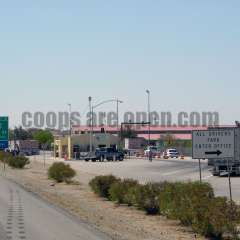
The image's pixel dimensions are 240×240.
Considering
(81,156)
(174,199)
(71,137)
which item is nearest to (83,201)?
(174,199)

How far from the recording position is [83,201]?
30750 mm

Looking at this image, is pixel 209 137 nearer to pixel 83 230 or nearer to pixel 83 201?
pixel 83 230

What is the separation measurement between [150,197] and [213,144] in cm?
489

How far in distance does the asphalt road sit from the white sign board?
3.77 m

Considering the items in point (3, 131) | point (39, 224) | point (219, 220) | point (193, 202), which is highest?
point (3, 131)

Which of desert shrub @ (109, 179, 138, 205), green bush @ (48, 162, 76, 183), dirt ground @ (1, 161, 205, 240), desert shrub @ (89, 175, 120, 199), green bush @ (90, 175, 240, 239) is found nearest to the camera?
green bush @ (90, 175, 240, 239)

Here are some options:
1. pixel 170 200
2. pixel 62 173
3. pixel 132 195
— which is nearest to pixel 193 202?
pixel 170 200

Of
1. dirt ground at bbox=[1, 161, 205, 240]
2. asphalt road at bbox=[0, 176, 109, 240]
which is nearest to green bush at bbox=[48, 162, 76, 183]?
dirt ground at bbox=[1, 161, 205, 240]

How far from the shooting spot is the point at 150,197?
24359 mm

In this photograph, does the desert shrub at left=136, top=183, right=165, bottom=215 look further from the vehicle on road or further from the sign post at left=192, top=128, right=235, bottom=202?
the vehicle on road

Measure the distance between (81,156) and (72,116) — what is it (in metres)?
27.5

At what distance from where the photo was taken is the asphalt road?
54.7ft

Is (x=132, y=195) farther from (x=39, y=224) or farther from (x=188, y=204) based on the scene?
(x=188, y=204)

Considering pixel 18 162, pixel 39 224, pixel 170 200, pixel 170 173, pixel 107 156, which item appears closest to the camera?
pixel 39 224
